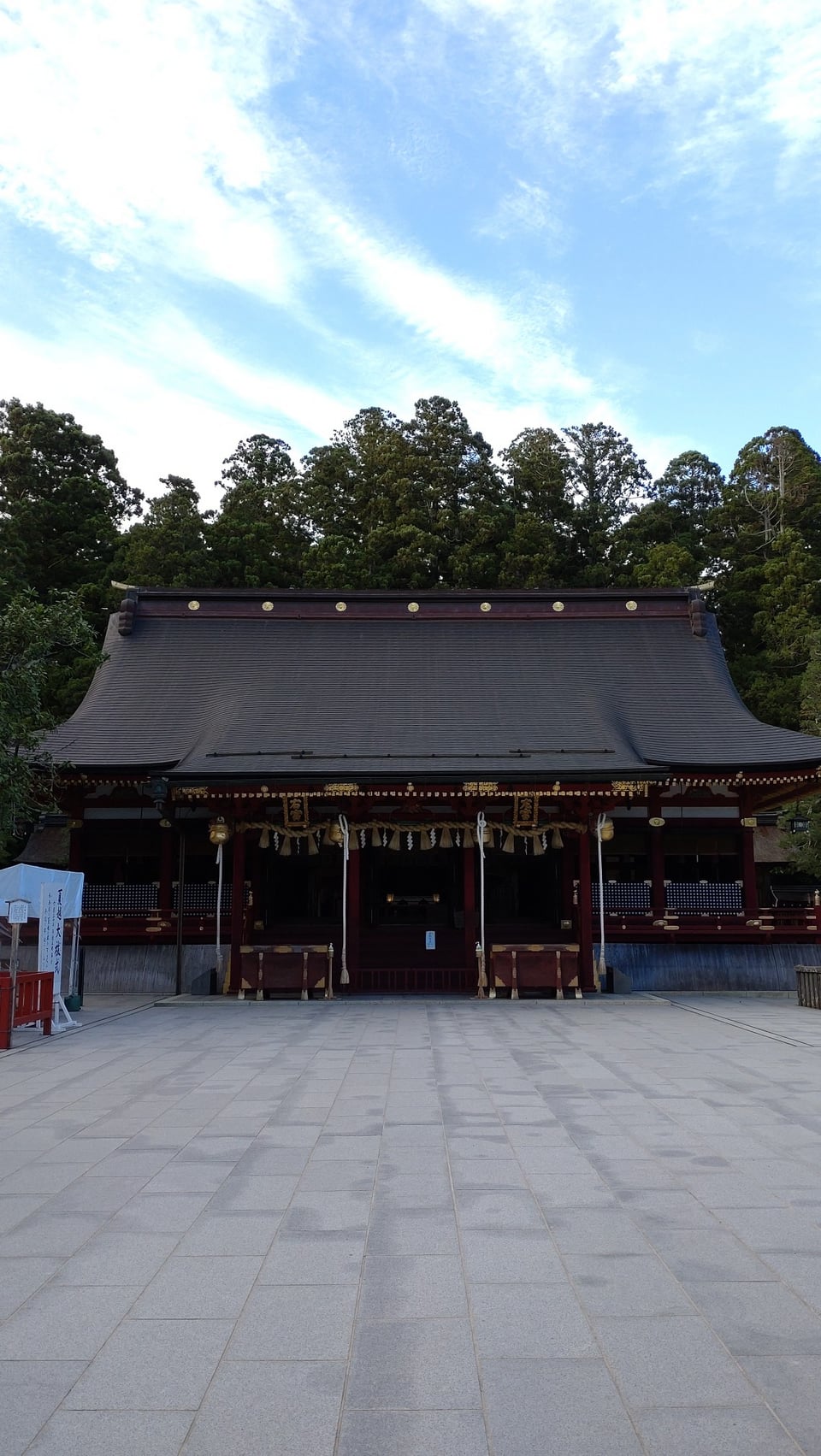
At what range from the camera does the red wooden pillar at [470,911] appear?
16562 mm

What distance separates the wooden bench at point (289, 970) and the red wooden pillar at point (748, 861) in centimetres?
839

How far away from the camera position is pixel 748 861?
18.4 meters

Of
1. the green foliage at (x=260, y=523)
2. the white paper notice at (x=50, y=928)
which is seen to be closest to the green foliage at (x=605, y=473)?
the green foliage at (x=260, y=523)

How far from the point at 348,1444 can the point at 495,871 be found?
55.7 feet

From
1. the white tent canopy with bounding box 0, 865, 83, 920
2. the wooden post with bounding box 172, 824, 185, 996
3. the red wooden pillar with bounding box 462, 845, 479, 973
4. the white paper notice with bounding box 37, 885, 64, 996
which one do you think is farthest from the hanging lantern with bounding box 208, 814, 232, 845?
the red wooden pillar with bounding box 462, 845, 479, 973

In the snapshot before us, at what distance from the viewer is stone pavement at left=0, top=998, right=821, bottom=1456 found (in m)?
3.06

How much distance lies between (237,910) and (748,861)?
10090 mm

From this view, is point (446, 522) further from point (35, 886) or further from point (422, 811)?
point (35, 886)

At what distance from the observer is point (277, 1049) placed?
423 inches

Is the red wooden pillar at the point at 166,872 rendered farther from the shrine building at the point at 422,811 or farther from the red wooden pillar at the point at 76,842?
the red wooden pillar at the point at 76,842

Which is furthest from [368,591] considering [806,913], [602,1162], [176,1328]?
[176,1328]

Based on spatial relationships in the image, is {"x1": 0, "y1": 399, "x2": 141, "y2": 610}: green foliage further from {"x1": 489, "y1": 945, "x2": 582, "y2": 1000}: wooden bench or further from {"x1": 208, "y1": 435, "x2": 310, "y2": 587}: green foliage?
{"x1": 489, "y1": 945, "x2": 582, "y2": 1000}: wooden bench

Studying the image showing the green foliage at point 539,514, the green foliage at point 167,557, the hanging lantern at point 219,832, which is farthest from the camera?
the green foliage at point 539,514

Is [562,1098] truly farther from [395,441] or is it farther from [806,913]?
[395,441]
